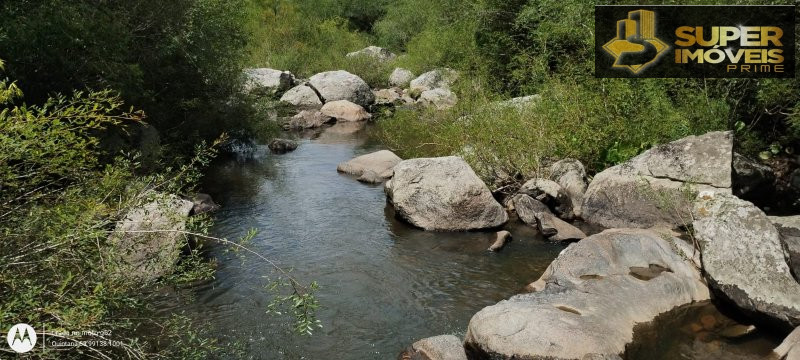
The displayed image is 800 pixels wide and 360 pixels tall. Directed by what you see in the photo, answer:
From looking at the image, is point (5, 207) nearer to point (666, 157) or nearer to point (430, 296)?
point (430, 296)

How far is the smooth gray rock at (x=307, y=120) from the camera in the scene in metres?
28.9

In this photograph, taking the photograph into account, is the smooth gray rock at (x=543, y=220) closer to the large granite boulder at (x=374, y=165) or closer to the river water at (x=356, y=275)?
the river water at (x=356, y=275)

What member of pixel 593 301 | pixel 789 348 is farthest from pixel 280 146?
pixel 789 348

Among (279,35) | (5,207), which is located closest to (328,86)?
(279,35)

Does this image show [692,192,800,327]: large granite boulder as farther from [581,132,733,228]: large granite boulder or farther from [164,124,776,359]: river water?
[581,132,733,228]: large granite boulder

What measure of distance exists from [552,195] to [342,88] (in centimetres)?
2190

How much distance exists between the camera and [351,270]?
38.1 feet

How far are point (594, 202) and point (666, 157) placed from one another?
1785mm

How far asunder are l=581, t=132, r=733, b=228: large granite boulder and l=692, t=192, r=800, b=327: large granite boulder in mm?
1918

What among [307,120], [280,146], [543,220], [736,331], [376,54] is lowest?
[736,331]

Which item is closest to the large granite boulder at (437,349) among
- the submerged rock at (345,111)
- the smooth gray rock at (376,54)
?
the submerged rock at (345,111)

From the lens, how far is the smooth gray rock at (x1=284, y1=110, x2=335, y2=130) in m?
28.9

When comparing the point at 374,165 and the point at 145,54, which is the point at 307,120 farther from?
the point at 145,54

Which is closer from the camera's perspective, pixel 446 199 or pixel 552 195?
pixel 446 199
